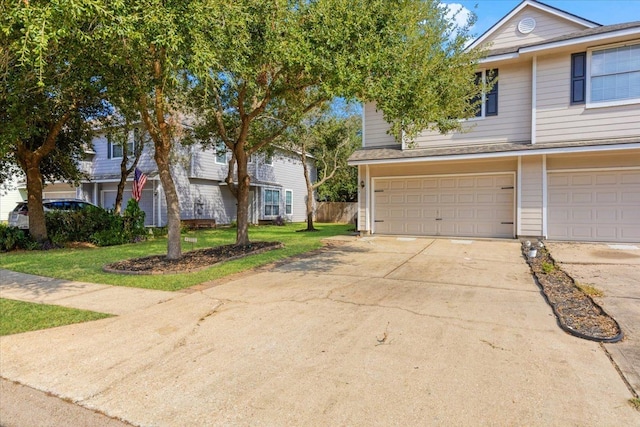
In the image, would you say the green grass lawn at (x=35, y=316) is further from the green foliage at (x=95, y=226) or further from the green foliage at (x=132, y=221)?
the green foliage at (x=132, y=221)

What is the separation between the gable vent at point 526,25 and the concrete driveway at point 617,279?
746 cm

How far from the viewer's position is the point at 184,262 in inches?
349

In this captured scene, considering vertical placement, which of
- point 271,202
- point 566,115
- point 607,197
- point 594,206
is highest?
point 566,115

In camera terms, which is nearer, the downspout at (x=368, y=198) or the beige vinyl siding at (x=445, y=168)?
the beige vinyl siding at (x=445, y=168)

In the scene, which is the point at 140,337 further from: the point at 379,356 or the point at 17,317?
the point at 379,356

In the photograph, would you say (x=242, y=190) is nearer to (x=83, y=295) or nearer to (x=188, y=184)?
(x=83, y=295)

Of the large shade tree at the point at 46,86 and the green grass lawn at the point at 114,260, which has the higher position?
the large shade tree at the point at 46,86

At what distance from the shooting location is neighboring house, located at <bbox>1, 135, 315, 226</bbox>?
66.3 ft

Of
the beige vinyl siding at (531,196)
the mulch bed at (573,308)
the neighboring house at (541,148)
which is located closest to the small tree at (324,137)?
the neighboring house at (541,148)

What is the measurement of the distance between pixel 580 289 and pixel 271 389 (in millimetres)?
5529

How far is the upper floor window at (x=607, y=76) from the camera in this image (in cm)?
1107

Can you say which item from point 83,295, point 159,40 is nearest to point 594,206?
point 159,40

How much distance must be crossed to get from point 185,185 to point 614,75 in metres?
18.9

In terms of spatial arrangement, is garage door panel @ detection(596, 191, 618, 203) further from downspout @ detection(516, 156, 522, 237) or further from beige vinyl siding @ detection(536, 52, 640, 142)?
downspout @ detection(516, 156, 522, 237)
